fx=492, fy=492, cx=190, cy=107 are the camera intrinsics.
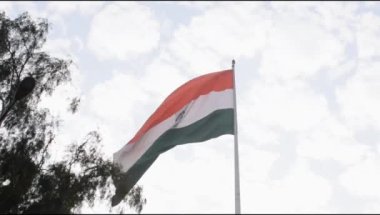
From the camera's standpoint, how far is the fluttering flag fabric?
13984 mm

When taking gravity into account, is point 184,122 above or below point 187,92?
below

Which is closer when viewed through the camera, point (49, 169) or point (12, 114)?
point (49, 169)

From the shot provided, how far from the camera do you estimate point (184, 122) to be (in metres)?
14.3

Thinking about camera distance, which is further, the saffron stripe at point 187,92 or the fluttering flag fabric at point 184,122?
the saffron stripe at point 187,92

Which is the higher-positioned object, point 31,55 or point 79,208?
point 31,55

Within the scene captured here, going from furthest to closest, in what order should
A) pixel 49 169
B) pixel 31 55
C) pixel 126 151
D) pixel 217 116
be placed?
pixel 31 55
pixel 49 169
pixel 126 151
pixel 217 116

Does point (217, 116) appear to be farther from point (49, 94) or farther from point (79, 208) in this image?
point (49, 94)

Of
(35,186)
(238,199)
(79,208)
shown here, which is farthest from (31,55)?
(238,199)

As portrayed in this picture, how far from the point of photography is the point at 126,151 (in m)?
15.7

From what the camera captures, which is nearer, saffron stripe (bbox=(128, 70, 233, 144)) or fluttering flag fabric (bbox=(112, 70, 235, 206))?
fluttering flag fabric (bbox=(112, 70, 235, 206))

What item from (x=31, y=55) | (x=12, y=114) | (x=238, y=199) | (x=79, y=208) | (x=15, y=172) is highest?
(x=31, y=55)

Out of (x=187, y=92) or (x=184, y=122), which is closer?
(x=184, y=122)

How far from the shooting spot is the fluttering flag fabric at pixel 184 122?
45.9 feet

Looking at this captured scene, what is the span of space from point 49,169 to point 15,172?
4.69ft
